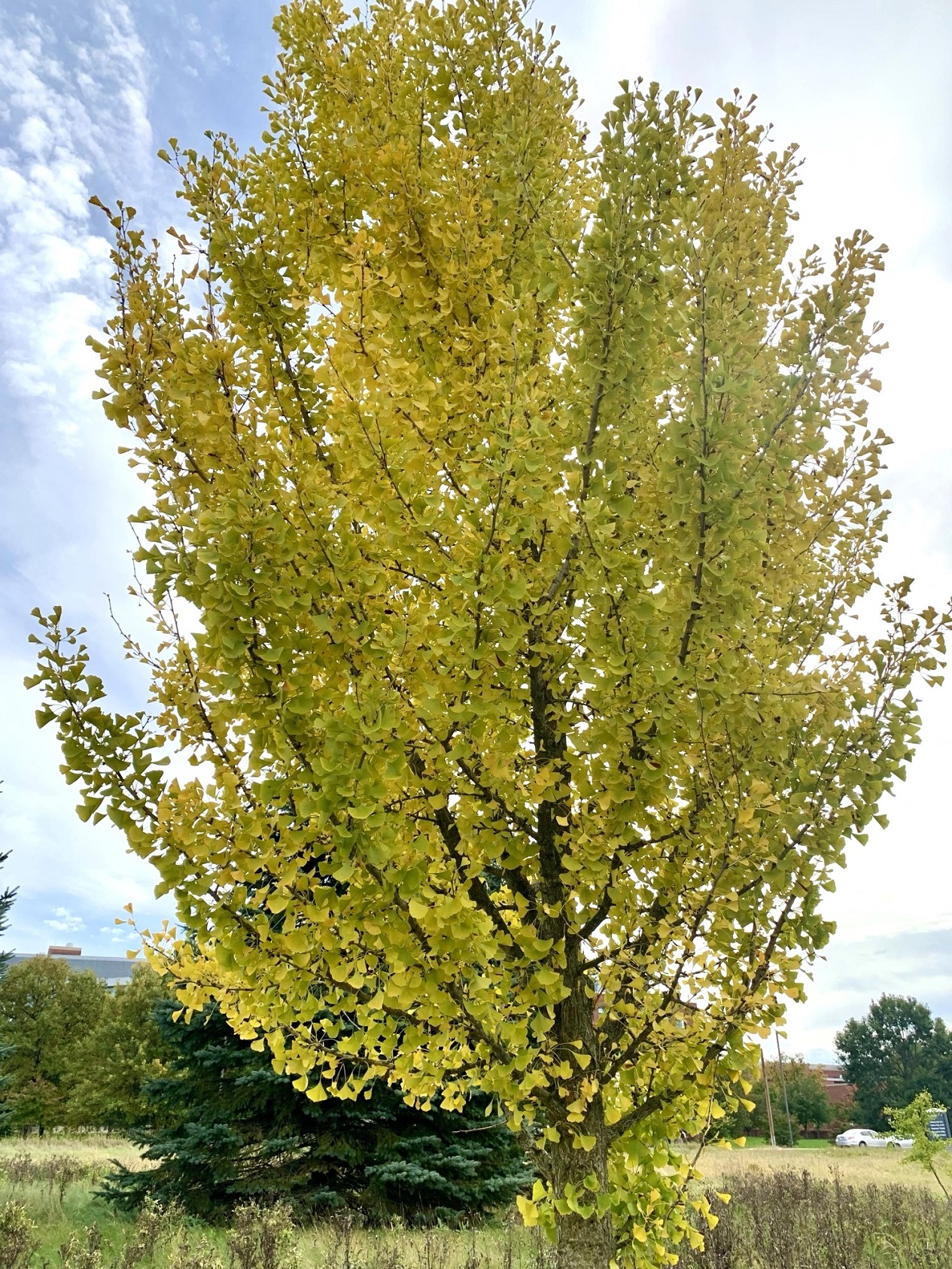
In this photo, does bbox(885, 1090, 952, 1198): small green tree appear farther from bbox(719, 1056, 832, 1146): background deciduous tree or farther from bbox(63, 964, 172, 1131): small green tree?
bbox(719, 1056, 832, 1146): background deciduous tree

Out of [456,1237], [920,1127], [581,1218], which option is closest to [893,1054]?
[920,1127]

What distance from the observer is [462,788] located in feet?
10.6

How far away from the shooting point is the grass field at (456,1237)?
5793mm

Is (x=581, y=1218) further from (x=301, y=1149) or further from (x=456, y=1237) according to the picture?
(x=301, y=1149)

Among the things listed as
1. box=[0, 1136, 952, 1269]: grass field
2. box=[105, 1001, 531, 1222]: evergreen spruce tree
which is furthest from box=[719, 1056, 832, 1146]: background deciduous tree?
box=[105, 1001, 531, 1222]: evergreen spruce tree

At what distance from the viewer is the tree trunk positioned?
3.18m

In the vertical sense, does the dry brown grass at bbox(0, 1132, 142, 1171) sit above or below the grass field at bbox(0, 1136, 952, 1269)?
below

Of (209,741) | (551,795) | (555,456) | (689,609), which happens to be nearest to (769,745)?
(689,609)

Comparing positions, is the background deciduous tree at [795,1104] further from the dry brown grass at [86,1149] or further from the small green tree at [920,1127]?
the small green tree at [920,1127]

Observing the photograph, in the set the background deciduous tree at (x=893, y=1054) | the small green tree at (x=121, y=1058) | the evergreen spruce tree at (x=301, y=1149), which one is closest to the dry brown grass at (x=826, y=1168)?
the evergreen spruce tree at (x=301, y=1149)

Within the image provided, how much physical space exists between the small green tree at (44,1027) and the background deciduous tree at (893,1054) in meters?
50.0

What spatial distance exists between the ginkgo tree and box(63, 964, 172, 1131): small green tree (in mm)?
19564

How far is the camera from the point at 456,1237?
8016 mm

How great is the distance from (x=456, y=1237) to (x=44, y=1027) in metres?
28.8
